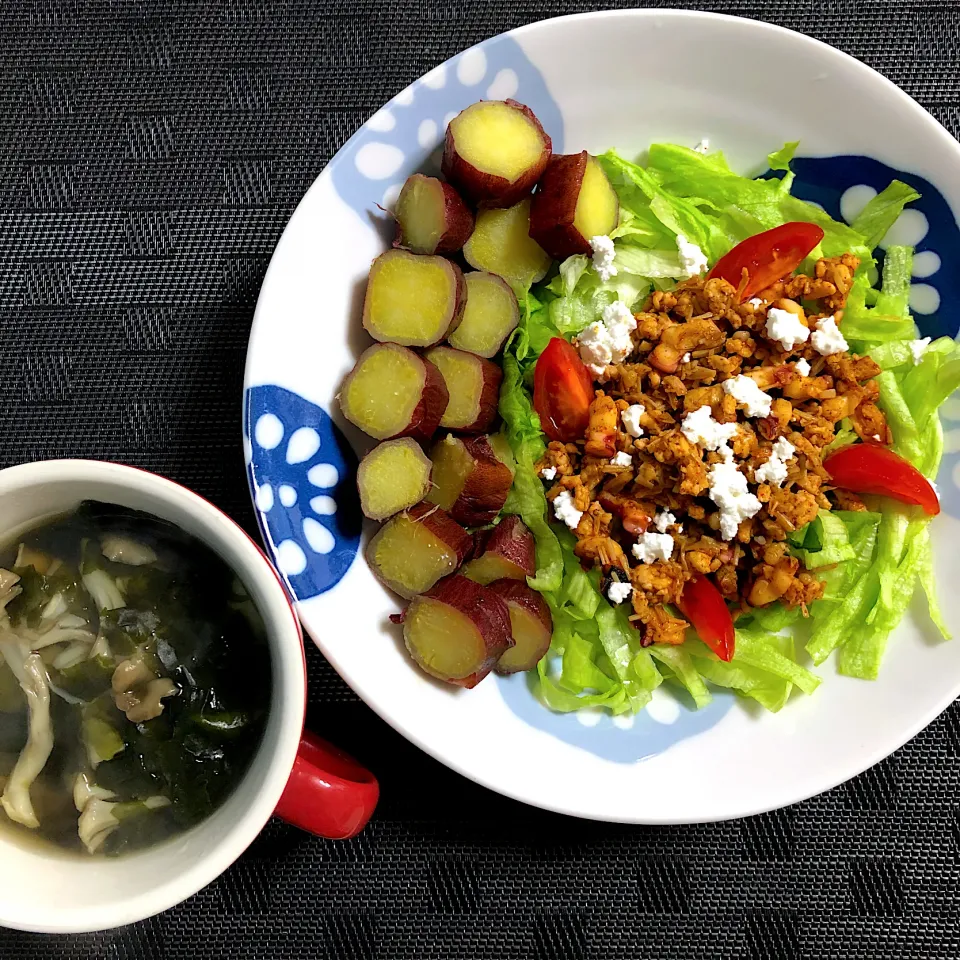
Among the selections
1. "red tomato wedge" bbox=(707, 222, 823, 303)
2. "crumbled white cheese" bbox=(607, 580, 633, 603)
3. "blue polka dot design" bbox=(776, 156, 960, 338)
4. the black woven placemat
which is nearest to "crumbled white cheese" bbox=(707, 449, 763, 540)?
"crumbled white cheese" bbox=(607, 580, 633, 603)

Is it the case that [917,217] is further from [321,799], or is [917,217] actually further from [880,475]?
[321,799]

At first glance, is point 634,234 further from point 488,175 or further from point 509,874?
point 509,874

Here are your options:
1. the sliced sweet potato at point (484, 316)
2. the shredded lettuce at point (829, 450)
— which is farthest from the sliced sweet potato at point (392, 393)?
the shredded lettuce at point (829, 450)

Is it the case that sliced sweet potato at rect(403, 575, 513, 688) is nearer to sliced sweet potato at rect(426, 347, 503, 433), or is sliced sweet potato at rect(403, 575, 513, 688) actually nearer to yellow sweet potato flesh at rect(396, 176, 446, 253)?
sliced sweet potato at rect(426, 347, 503, 433)

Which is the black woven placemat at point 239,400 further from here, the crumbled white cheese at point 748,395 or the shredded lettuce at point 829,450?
the crumbled white cheese at point 748,395

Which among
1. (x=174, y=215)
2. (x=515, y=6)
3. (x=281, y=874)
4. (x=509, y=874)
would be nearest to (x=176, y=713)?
(x=281, y=874)

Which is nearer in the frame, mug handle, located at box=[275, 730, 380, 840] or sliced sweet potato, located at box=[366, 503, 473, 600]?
mug handle, located at box=[275, 730, 380, 840]

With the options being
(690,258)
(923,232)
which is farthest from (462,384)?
(923,232)
